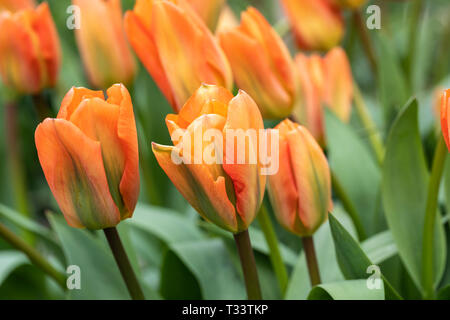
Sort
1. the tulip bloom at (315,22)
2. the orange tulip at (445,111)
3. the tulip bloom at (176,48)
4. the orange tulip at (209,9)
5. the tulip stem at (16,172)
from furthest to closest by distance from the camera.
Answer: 1. the tulip stem at (16,172)
2. the tulip bloom at (315,22)
3. the orange tulip at (209,9)
4. the tulip bloom at (176,48)
5. the orange tulip at (445,111)

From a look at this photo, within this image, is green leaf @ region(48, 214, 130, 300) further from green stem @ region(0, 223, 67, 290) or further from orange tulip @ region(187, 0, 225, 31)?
orange tulip @ region(187, 0, 225, 31)

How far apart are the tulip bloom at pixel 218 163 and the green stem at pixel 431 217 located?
0.42 feet

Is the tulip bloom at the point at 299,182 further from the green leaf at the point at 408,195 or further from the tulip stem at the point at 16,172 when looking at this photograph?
the tulip stem at the point at 16,172

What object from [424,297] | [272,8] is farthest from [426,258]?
[272,8]

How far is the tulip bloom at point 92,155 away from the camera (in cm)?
38

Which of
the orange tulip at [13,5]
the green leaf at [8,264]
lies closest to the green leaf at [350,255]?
the green leaf at [8,264]

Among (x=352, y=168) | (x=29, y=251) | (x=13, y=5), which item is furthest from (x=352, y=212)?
(x=13, y=5)

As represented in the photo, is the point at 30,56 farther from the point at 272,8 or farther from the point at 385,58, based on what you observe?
the point at 272,8

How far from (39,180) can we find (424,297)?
2.61 feet

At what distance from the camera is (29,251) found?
577 millimetres

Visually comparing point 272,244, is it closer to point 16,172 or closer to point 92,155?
point 92,155

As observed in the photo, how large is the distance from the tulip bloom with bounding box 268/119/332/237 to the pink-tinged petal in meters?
0.04

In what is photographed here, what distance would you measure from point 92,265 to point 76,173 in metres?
A: 0.20

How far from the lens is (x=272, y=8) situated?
138 cm
